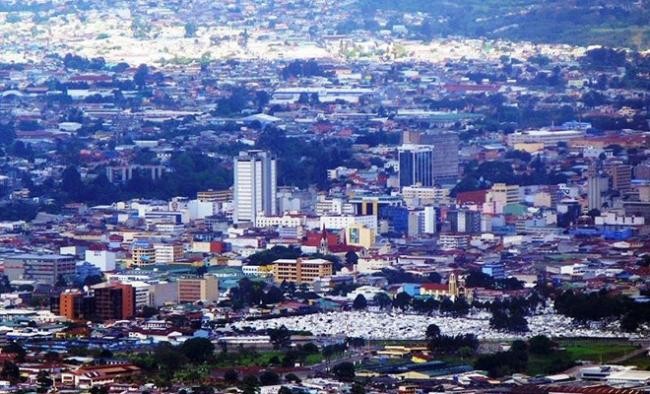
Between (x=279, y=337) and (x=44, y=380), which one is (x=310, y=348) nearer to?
(x=279, y=337)

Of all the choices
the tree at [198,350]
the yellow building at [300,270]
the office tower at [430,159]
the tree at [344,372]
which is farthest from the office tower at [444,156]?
the tree at [344,372]

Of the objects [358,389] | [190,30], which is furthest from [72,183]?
[190,30]

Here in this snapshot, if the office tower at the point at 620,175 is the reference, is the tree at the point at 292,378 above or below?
below

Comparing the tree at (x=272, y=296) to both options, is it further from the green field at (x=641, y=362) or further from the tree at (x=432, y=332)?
the green field at (x=641, y=362)

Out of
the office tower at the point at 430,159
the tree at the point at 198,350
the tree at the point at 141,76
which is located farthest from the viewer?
the tree at the point at 141,76

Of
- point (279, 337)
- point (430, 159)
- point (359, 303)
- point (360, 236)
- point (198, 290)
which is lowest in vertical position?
point (279, 337)

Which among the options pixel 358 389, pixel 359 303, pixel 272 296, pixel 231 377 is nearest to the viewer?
pixel 358 389

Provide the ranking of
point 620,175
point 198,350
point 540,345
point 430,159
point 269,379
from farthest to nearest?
point 430,159 → point 620,175 → point 540,345 → point 198,350 → point 269,379
